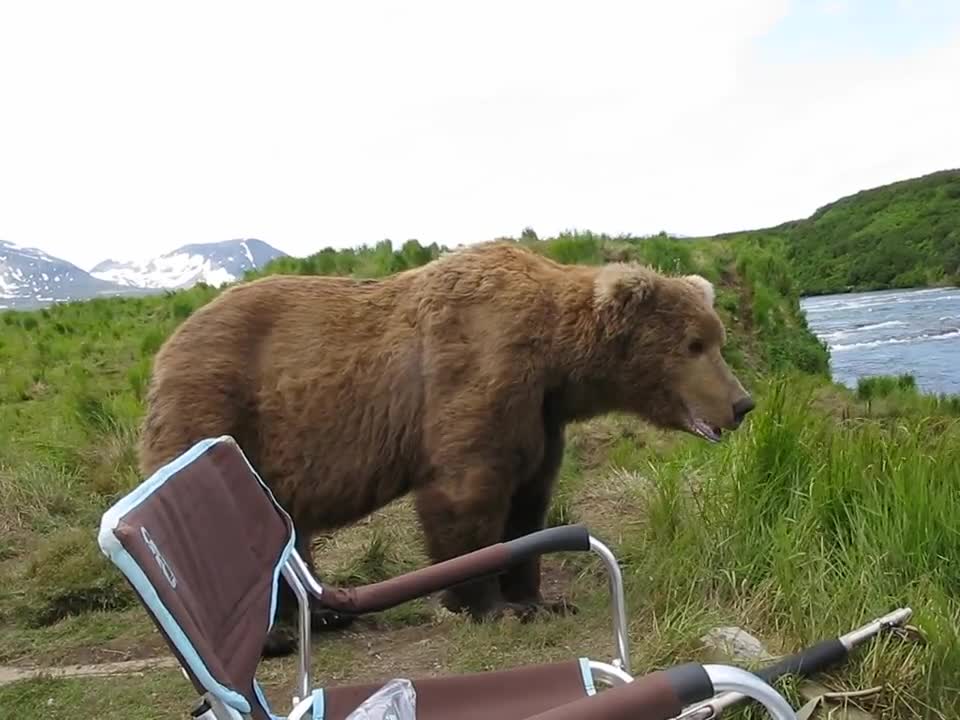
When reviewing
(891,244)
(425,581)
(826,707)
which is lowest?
(826,707)

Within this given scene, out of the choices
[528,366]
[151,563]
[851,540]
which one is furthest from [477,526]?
[151,563]

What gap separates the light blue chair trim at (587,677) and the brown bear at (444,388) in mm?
1630

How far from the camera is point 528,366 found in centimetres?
423

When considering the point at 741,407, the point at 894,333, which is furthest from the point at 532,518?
the point at 894,333

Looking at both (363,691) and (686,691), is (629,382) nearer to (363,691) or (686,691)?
(363,691)

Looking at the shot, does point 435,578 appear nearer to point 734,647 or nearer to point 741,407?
point 734,647

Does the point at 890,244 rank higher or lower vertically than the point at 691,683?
higher

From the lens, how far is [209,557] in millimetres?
2084

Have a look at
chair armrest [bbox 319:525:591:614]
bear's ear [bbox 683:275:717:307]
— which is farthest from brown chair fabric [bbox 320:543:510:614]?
bear's ear [bbox 683:275:717:307]

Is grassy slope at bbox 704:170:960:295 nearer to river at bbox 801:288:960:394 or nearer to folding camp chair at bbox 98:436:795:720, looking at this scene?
river at bbox 801:288:960:394

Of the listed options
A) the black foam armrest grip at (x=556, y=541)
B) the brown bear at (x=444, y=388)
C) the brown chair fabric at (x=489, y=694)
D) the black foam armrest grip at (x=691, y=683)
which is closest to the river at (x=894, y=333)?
the brown bear at (x=444, y=388)

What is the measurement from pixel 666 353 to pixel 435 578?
2.13m

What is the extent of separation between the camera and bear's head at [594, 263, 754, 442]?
4.22 metres

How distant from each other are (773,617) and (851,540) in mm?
542
